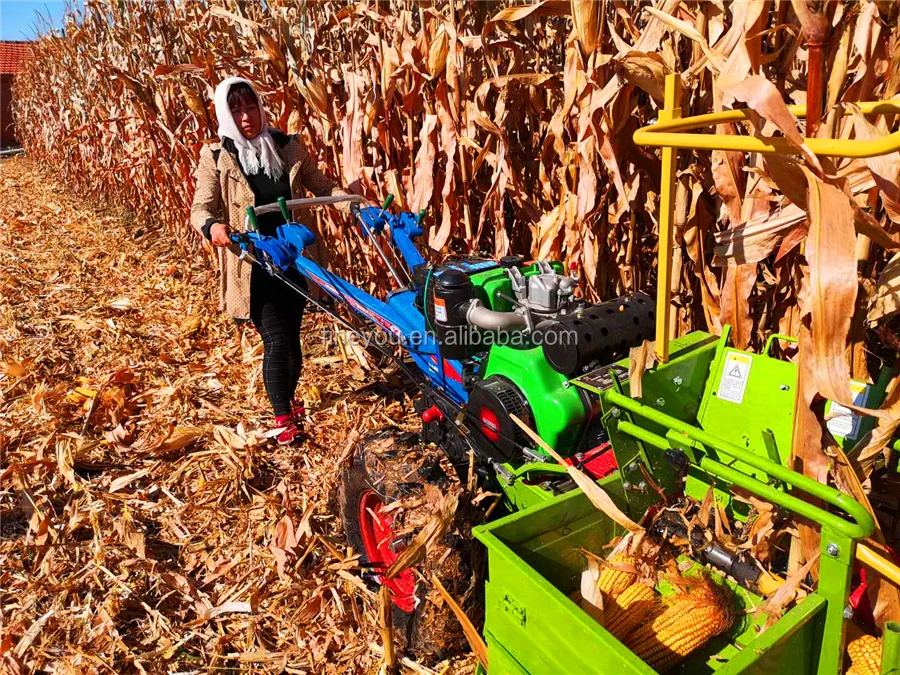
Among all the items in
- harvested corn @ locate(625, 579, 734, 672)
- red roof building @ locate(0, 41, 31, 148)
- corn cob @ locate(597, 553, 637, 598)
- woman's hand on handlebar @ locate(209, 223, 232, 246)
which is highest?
red roof building @ locate(0, 41, 31, 148)

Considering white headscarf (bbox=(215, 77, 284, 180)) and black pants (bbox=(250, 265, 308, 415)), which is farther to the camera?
black pants (bbox=(250, 265, 308, 415))

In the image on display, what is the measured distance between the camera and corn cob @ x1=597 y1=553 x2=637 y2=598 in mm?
1952

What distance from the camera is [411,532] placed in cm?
235

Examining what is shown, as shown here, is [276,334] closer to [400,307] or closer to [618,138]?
[400,307]

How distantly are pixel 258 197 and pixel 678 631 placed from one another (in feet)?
10.7

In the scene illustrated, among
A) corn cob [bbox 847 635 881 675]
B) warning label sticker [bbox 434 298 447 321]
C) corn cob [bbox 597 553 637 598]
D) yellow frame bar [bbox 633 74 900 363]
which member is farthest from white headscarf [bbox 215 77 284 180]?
corn cob [bbox 847 635 881 675]

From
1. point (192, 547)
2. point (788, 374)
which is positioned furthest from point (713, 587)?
point (192, 547)

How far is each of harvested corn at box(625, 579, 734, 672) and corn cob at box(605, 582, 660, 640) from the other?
3 cm

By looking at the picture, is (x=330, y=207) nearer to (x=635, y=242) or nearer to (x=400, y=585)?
(x=635, y=242)

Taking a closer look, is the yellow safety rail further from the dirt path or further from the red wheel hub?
the dirt path

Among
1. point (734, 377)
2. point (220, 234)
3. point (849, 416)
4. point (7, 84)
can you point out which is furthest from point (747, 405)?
point (7, 84)

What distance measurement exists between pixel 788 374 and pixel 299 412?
304 cm

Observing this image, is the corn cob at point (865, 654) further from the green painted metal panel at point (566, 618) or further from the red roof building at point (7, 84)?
the red roof building at point (7, 84)

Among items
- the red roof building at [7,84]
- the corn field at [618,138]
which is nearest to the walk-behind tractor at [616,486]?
the corn field at [618,138]
